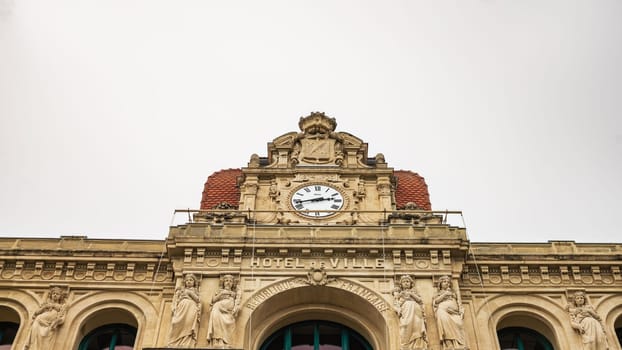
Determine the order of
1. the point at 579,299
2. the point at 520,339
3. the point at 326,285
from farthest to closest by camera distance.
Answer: the point at 520,339
the point at 579,299
the point at 326,285

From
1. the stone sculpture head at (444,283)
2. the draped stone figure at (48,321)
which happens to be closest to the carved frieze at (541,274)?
the stone sculpture head at (444,283)

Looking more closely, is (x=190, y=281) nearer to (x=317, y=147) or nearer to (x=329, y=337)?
(x=329, y=337)

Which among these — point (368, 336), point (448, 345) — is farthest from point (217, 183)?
point (448, 345)

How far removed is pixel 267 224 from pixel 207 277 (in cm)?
362

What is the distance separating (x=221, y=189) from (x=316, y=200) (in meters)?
6.41

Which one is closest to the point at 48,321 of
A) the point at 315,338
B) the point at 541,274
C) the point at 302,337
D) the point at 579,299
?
the point at 302,337

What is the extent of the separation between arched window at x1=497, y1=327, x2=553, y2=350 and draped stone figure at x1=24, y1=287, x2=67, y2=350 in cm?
1546

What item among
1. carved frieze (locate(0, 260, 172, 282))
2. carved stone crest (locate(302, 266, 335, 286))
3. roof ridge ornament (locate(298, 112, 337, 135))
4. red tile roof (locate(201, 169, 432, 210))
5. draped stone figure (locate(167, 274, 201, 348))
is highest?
roof ridge ornament (locate(298, 112, 337, 135))

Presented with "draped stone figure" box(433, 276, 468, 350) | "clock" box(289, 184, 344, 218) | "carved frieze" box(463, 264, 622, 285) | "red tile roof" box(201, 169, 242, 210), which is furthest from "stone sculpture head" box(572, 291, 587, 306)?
"red tile roof" box(201, 169, 242, 210)

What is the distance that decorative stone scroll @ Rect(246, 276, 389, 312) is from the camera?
2422cm

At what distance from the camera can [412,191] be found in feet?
112

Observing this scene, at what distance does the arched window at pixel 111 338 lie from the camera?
25.6 m

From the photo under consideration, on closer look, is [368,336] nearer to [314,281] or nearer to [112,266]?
[314,281]

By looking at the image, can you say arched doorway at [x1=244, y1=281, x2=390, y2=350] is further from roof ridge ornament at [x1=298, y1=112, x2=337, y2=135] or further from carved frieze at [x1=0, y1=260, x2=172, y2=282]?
roof ridge ornament at [x1=298, y1=112, x2=337, y2=135]
